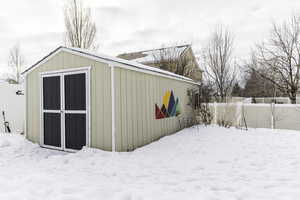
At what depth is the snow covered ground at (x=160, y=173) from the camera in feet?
8.16

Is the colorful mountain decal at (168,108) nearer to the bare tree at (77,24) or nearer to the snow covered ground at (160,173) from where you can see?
the snow covered ground at (160,173)

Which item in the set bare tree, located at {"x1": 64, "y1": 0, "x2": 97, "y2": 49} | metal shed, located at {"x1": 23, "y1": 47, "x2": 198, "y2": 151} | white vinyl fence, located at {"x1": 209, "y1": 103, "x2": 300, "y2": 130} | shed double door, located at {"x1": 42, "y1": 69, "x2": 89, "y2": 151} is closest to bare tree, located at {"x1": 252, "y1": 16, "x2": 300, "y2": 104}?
white vinyl fence, located at {"x1": 209, "y1": 103, "x2": 300, "y2": 130}

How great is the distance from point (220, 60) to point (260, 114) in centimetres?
637

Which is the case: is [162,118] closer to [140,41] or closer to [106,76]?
[106,76]

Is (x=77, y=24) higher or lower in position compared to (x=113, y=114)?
higher

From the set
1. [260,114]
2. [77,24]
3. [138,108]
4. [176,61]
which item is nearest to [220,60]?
[176,61]

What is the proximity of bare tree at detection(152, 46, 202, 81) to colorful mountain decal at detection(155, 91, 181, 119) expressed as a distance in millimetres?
5729

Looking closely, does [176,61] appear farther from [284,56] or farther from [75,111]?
[75,111]

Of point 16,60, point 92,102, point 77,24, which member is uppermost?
point 77,24

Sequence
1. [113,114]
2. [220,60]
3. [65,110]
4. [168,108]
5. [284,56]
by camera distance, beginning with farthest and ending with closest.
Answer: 1. [220,60]
2. [284,56]
3. [168,108]
4. [65,110]
5. [113,114]

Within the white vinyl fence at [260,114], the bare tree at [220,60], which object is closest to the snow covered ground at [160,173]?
the white vinyl fence at [260,114]

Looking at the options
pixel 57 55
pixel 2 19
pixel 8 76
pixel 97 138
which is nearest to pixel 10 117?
pixel 2 19

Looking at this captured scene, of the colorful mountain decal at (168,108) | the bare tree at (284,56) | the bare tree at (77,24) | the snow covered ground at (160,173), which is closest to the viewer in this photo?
the snow covered ground at (160,173)

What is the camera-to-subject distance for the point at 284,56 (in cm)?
1137
